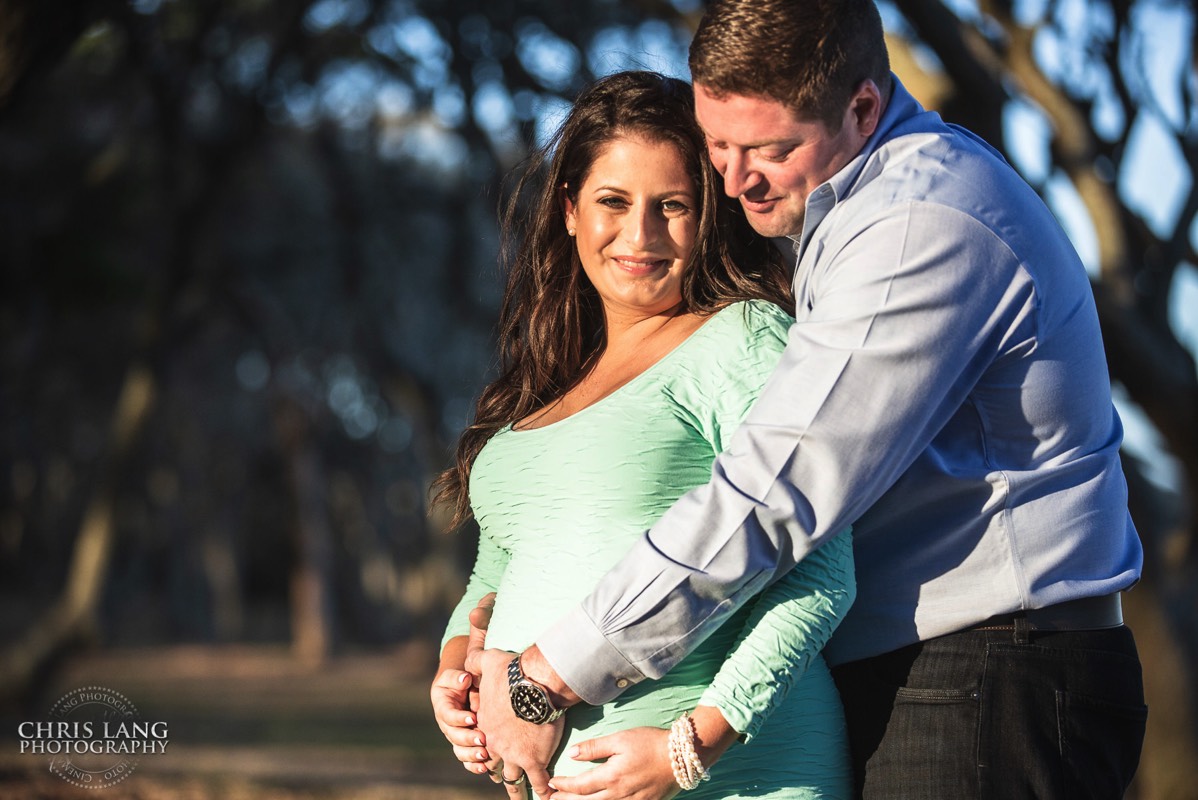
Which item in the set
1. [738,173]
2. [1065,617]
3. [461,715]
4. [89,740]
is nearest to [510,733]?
[461,715]

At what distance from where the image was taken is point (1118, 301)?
7.11 metres

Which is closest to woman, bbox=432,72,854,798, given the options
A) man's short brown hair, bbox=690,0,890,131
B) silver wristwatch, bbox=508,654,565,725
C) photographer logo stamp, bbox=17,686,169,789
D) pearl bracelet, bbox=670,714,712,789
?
pearl bracelet, bbox=670,714,712,789

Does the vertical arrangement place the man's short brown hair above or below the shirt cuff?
above

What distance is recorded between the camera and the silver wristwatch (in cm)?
233

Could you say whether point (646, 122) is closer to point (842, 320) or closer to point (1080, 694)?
point (842, 320)

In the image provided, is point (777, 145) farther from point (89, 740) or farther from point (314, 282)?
point (314, 282)

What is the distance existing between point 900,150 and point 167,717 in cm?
1619

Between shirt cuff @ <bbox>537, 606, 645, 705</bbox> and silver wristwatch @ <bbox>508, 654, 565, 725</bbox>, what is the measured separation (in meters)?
0.06

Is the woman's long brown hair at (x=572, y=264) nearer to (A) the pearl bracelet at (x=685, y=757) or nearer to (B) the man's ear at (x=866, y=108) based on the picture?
(B) the man's ear at (x=866, y=108)

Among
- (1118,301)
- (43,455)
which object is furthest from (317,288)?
(43,455)

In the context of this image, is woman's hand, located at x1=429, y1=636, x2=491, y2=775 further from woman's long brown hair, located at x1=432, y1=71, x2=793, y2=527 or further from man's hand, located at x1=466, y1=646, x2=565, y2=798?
woman's long brown hair, located at x1=432, y1=71, x2=793, y2=527

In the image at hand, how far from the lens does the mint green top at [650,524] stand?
2.28 meters

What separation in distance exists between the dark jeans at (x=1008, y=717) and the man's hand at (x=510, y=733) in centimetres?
60

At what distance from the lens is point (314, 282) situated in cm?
1953
